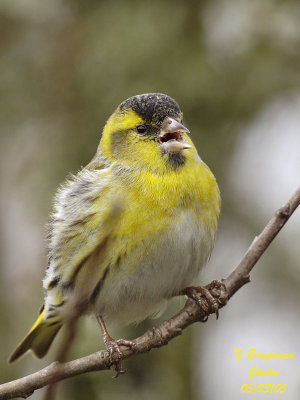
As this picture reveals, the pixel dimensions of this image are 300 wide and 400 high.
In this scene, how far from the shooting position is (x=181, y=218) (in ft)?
11.7

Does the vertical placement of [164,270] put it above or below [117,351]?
above

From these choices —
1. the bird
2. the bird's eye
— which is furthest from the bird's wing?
the bird's eye

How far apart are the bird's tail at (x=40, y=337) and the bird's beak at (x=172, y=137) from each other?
51.7 inches

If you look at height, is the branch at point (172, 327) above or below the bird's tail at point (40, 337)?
above

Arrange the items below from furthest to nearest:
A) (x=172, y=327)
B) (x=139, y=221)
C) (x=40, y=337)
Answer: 1. (x=40, y=337)
2. (x=139, y=221)
3. (x=172, y=327)

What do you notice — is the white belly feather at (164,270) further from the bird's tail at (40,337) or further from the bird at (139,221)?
the bird's tail at (40,337)

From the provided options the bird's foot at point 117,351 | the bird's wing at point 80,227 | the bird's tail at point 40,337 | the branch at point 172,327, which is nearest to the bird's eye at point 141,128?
the bird's wing at point 80,227

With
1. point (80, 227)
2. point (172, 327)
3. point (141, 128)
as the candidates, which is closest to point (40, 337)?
point (80, 227)

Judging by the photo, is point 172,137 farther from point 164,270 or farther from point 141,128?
point 164,270

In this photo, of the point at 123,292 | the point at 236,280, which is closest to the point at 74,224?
the point at 123,292

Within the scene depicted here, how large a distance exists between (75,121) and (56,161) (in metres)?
0.34

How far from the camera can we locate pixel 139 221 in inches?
138

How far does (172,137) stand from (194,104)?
157 cm

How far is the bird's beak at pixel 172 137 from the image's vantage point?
3.61 meters
